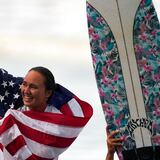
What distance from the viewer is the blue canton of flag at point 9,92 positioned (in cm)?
491

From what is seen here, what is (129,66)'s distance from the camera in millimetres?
6266

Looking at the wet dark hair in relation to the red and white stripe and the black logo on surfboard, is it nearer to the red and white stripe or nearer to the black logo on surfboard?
the red and white stripe

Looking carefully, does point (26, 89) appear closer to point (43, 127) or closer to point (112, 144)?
point (43, 127)

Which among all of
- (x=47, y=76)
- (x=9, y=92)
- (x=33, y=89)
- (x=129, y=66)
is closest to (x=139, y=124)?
(x=129, y=66)

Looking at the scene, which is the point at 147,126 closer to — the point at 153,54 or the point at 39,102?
the point at 153,54

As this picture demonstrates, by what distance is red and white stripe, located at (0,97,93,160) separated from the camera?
4367 mm

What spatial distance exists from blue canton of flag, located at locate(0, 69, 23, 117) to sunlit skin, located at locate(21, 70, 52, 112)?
422 millimetres

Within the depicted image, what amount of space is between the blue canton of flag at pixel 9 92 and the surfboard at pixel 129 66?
126 cm

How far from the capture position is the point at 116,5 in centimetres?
667

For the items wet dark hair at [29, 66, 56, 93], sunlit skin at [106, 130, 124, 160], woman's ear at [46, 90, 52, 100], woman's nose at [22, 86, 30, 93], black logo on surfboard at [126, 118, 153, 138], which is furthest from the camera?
black logo on surfboard at [126, 118, 153, 138]

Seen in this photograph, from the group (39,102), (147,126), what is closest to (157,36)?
(147,126)

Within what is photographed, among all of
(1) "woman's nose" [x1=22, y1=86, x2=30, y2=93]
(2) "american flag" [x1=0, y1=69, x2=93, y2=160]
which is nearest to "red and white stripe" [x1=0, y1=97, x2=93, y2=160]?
(2) "american flag" [x1=0, y1=69, x2=93, y2=160]

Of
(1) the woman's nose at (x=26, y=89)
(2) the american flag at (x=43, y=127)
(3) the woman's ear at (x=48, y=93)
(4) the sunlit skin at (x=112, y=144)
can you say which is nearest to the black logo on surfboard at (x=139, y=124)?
(4) the sunlit skin at (x=112, y=144)

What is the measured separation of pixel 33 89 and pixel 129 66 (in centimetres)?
213
